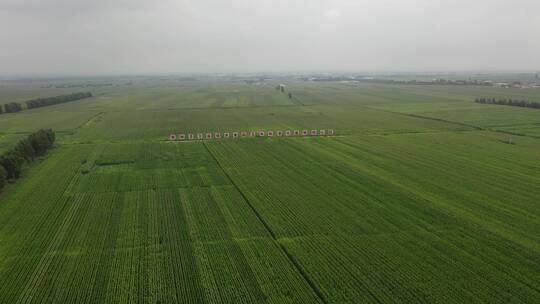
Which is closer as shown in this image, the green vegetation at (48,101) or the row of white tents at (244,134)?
the row of white tents at (244,134)

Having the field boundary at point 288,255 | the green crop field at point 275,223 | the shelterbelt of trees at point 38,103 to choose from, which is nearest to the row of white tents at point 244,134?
the green crop field at point 275,223

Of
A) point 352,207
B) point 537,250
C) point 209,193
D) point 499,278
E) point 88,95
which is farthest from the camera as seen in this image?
point 88,95

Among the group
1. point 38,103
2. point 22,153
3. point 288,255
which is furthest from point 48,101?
point 288,255

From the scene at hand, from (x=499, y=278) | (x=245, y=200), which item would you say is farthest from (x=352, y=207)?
(x=499, y=278)

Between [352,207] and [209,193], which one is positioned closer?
[352,207]

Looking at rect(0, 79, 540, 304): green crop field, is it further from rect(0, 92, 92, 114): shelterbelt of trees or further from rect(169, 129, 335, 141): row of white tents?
rect(0, 92, 92, 114): shelterbelt of trees

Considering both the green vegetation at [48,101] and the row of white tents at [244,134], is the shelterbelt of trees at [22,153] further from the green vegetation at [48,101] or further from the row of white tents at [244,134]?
the green vegetation at [48,101]

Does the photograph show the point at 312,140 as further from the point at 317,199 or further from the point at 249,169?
the point at 317,199
